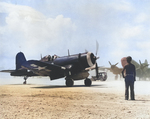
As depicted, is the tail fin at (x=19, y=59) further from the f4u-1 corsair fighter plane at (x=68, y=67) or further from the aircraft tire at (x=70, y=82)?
the aircraft tire at (x=70, y=82)

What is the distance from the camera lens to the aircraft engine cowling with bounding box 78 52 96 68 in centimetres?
1534

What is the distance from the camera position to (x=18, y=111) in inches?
242

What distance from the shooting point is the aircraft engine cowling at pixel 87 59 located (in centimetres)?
1534

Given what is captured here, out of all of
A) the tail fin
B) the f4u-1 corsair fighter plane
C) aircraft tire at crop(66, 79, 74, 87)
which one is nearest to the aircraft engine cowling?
the f4u-1 corsair fighter plane

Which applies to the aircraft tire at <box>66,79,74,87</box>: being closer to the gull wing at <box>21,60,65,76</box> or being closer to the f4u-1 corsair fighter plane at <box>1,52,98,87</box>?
the f4u-1 corsair fighter plane at <box>1,52,98,87</box>

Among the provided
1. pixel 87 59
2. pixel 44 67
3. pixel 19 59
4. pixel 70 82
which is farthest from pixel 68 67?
pixel 19 59

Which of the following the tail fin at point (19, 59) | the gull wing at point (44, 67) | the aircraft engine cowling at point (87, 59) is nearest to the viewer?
the aircraft engine cowling at point (87, 59)

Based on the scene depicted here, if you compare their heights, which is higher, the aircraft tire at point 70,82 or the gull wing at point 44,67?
the gull wing at point 44,67

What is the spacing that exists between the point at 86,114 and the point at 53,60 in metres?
11.8

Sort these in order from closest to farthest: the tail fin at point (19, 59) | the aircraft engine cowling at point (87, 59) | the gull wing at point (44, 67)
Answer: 1. the aircraft engine cowling at point (87, 59)
2. the gull wing at point (44, 67)
3. the tail fin at point (19, 59)

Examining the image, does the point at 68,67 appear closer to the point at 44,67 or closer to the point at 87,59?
the point at 87,59

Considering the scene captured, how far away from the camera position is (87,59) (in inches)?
603

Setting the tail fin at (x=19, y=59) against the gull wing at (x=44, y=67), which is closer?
the gull wing at (x=44, y=67)

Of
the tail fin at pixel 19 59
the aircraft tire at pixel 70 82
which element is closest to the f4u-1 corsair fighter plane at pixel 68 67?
the aircraft tire at pixel 70 82
